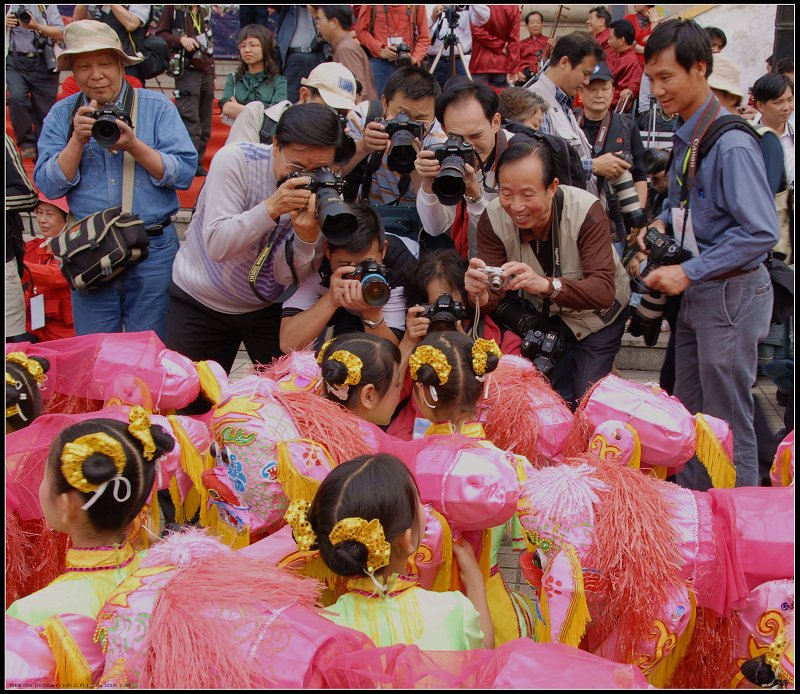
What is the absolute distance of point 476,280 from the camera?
287 centimetres

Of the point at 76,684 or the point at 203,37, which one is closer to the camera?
the point at 76,684

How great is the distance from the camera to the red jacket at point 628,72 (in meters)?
7.04

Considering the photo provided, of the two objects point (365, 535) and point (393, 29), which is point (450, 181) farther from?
point (393, 29)

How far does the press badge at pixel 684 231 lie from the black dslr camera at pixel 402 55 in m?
3.61

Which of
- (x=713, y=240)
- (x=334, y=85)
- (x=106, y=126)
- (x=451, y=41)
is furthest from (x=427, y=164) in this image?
(x=451, y=41)

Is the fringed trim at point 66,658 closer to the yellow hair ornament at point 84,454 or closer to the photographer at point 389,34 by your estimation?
the yellow hair ornament at point 84,454

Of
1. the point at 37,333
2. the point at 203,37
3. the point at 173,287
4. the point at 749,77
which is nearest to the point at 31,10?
the point at 203,37

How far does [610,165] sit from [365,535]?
2.52 meters

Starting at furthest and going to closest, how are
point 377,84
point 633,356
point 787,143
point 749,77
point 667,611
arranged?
1. point 749,77
2. point 377,84
3. point 633,356
4. point 787,143
5. point 667,611

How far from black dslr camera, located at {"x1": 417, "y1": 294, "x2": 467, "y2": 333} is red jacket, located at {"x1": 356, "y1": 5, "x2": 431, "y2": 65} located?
165 inches

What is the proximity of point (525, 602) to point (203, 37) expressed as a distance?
19.4 ft

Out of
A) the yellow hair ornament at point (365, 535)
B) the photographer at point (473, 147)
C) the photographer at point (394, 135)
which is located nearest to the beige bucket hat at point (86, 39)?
the photographer at point (394, 135)

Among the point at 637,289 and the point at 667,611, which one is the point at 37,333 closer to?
the point at 637,289

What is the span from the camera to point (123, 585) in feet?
5.33
